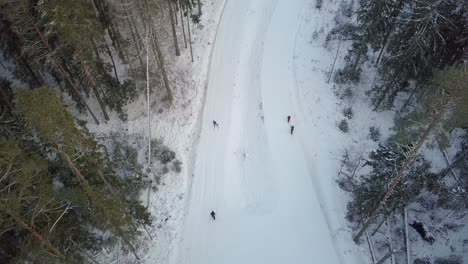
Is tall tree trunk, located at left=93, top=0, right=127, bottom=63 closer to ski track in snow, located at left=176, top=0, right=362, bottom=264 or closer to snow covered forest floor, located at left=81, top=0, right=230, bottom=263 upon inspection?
snow covered forest floor, located at left=81, top=0, right=230, bottom=263

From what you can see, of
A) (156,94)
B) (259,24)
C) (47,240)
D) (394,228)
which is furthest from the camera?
(259,24)

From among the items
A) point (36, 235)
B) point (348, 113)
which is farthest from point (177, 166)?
point (348, 113)

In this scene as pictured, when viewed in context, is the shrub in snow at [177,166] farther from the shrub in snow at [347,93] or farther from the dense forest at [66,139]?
the shrub in snow at [347,93]

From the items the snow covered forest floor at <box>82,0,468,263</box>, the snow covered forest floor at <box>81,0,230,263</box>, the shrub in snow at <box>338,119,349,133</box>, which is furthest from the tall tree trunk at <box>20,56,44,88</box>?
the shrub in snow at <box>338,119,349,133</box>

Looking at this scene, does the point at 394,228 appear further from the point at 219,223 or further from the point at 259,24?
the point at 259,24

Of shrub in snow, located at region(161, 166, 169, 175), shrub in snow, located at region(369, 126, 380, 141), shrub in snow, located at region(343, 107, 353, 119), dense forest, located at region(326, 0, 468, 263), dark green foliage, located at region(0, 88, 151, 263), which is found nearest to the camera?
dark green foliage, located at region(0, 88, 151, 263)

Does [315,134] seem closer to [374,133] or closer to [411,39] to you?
[374,133]

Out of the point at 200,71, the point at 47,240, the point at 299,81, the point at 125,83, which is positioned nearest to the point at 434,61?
the point at 299,81
